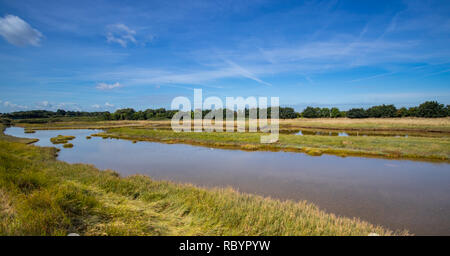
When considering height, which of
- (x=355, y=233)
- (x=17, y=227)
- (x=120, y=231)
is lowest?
(x=355, y=233)

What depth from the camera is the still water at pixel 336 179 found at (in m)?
9.41

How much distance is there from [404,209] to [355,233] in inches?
230

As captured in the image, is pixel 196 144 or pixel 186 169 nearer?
pixel 186 169

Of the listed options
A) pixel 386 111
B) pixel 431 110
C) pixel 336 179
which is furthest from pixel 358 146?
pixel 386 111

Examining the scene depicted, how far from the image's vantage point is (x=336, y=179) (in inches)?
561

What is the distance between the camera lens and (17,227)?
410cm

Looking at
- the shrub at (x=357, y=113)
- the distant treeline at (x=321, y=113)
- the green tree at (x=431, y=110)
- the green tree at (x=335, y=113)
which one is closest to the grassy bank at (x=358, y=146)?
the green tree at (x=431, y=110)

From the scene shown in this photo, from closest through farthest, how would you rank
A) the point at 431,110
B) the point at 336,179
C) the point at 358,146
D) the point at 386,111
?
the point at 336,179
the point at 358,146
the point at 431,110
the point at 386,111

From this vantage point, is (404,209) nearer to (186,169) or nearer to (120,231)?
(120,231)

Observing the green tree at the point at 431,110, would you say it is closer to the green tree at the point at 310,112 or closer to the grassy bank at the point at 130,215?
the green tree at the point at 310,112

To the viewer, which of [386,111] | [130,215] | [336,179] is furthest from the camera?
[386,111]

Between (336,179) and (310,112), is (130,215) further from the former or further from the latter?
(310,112)

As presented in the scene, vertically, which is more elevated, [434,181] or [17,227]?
[17,227]
